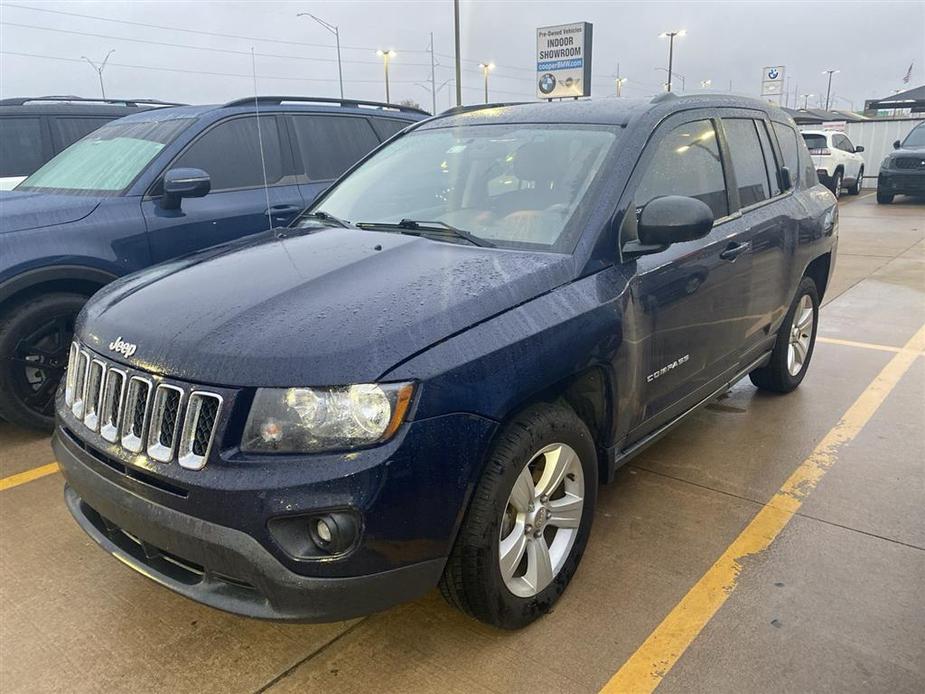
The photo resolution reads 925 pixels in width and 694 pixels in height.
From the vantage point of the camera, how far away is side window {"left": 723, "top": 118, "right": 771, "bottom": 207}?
382cm

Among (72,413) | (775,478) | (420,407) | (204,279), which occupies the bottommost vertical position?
(775,478)

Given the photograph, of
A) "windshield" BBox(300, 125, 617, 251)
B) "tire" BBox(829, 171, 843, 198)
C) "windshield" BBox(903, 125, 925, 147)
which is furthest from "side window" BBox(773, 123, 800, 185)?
"windshield" BBox(903, 125, 925, 147)

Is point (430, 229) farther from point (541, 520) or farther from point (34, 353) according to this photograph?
point (34, 353)

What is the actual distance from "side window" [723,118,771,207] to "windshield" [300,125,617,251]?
1.12 m

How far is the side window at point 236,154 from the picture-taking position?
4.84 meters

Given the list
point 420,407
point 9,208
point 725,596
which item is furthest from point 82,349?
point 725,596

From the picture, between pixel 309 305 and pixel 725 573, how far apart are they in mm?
1978

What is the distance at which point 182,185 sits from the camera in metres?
4.29

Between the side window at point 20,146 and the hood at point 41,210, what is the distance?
3.01 m

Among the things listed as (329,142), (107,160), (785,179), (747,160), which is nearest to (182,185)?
(107,160)

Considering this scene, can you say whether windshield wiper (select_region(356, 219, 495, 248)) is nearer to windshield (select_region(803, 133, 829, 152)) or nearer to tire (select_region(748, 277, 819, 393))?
tire (select_region(748, 277, 819, 393))

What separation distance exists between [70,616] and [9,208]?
2582mm

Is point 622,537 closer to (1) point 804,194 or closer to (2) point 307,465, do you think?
(2) point 307,465

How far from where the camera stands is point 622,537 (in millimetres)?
3189
